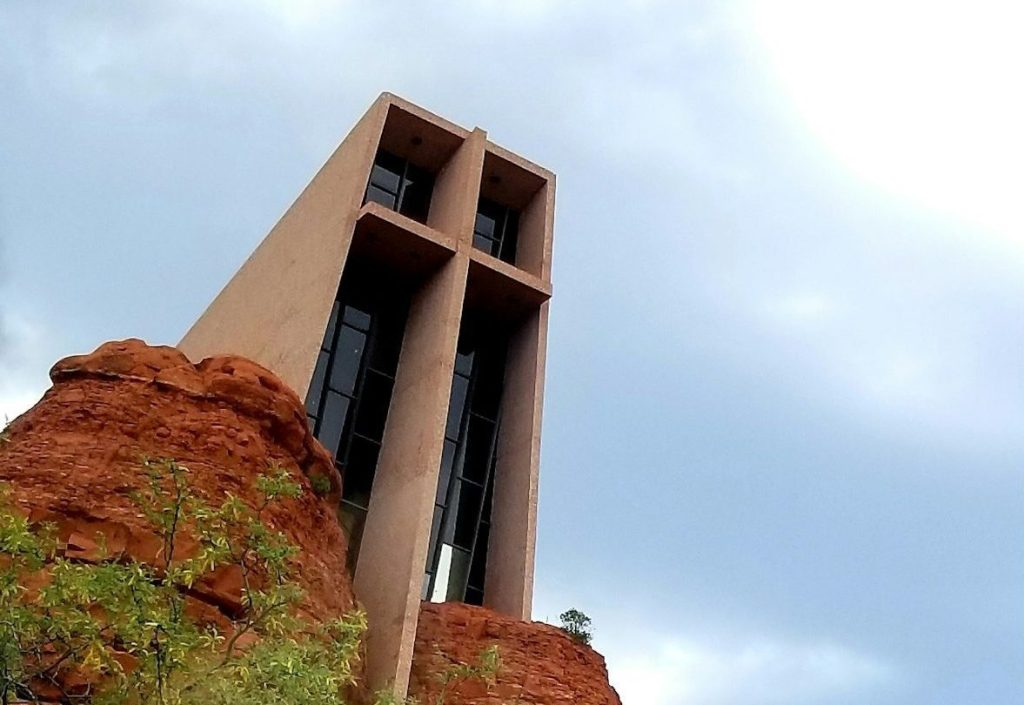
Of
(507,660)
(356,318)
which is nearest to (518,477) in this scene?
(507,660)

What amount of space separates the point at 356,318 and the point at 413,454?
479 cm

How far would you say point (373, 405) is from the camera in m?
23.4

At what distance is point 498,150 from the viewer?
2600cm

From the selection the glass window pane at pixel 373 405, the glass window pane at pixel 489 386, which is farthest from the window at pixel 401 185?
the glass window pane at pixel 373 405

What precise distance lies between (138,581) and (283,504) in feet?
23.5

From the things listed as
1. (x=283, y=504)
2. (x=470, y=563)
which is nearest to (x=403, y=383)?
(x=470, y=563)

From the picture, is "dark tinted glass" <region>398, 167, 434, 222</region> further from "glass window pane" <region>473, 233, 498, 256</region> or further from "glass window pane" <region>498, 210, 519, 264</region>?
"glass window pane" <region>498, 210, 519, 264</region>

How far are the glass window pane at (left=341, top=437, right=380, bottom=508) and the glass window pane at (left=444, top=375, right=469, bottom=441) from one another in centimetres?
198

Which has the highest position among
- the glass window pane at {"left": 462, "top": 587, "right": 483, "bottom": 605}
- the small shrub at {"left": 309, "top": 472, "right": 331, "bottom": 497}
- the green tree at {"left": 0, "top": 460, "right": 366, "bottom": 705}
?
the glass window pane at {"left": 462, "top": 587, "right": 483, "bottom": 605}

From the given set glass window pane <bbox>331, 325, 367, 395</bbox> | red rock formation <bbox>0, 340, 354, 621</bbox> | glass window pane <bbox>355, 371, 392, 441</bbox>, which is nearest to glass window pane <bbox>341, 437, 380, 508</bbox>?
glass window pane <bbox>355, 371, 392, 441</bbox>

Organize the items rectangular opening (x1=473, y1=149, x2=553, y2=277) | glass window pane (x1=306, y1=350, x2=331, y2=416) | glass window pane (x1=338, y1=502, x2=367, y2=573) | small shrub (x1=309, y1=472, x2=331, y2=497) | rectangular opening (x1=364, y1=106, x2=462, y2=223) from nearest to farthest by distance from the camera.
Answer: small shrub (x1=309, y1=472, x2=331, y2=497)
glass window pane (x1=338, y1=502, x2=367, y2=573)
glass window pane (x1=306, y1=350, x2=331, y2=416)
rectangular opening (x1=364, y1=106, x2=462, y2=223)
rectangular opening (x1=473, y1=149, x2=553, y2=277)

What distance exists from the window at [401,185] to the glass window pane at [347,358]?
11.6 feet

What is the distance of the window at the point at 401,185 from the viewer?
2567cm

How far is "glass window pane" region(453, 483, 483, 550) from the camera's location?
23.2 meters
